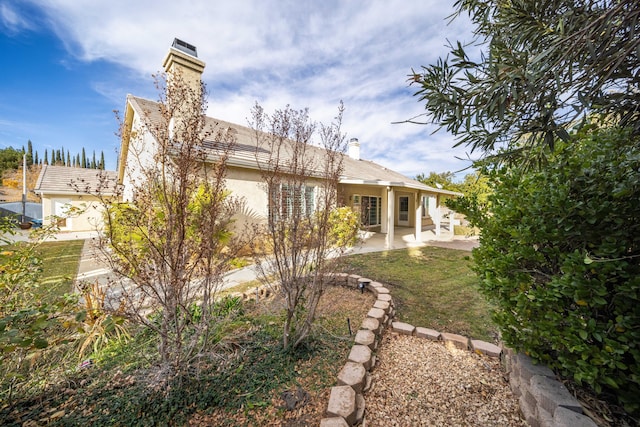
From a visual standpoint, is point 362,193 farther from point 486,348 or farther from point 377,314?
point 486,348

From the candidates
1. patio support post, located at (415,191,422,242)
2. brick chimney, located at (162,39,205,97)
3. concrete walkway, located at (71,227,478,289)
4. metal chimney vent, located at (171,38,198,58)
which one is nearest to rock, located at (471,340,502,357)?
concrete walkway, located at (71,227,478,289)

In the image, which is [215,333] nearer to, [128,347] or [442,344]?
[128,347]

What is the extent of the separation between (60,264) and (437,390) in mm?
11832

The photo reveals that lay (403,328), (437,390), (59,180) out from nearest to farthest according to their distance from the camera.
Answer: (437,390), (403,328), (59,180)

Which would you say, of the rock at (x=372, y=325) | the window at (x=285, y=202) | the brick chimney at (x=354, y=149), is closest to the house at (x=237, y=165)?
the window at (x=285, y=202)

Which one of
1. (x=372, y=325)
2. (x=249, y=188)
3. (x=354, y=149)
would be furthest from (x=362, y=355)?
(x=354, y=149)

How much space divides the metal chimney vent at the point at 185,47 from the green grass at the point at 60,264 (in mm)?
7205

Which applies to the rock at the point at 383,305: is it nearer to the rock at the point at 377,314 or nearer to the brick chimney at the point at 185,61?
the rock at the point at 377,314

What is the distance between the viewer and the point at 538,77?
1.62 m

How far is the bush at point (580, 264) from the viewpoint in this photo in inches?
67.3

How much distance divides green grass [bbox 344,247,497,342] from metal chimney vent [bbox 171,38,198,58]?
8935mm

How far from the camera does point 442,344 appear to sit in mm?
3656

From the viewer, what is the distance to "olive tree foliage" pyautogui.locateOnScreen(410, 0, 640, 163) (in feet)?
5.29

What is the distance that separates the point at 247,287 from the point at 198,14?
23.9ft
